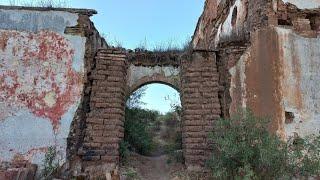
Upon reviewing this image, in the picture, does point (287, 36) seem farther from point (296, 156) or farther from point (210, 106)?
point (296, 156)

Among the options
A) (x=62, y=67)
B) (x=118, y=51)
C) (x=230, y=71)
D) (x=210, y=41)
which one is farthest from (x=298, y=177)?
(x=210, y=41)

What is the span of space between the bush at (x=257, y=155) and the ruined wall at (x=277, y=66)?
0.80 m

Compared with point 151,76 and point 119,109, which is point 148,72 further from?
point 119,109

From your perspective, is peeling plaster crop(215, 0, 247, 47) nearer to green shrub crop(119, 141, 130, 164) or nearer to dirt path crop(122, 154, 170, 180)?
dirt path crop(122, 154, 170, 180)

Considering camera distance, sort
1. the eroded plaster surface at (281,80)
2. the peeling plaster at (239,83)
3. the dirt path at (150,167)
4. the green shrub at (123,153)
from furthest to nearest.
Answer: the green shrub at (123,153)
the dirt path at (150,167)
the peeling plaster at (239,83)
the eroded plaster surface at (281,80)

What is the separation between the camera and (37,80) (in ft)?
24.9

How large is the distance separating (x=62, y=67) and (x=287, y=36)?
4.58 m

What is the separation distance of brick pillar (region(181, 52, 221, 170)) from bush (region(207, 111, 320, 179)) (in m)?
0.70

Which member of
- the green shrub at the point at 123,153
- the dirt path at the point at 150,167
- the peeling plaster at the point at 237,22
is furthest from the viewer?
the peeling plaster at the point at 237,22

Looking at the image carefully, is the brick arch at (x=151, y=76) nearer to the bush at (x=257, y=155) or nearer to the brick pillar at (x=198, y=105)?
the brick pillar at (x=198, y=105)

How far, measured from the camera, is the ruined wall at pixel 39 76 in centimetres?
731

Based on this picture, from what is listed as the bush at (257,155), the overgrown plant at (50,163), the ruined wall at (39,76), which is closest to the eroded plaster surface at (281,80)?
the bush at (257,155)

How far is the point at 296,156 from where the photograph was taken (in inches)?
247

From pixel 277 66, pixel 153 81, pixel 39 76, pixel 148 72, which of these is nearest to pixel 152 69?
pixel 148 72
